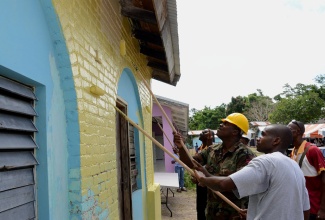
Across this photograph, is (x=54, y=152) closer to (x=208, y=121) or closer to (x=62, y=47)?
(x=62, y=47)

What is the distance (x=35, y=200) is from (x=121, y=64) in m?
2.54

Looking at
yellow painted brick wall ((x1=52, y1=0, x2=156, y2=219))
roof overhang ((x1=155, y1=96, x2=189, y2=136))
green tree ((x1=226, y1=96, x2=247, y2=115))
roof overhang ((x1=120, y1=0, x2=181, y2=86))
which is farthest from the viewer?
green tree ((x1=226, y1=96, x2=247, y2=115))

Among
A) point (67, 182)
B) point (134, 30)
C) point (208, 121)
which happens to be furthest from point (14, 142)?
point (208, 121)

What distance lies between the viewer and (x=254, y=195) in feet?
8.06

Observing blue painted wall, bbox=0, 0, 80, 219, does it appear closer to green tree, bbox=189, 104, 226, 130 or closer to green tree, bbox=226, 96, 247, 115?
green tree, bbox=226, 96, 247, 115

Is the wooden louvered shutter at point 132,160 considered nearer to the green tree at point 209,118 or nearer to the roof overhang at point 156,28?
the roof overhang at point 156,28

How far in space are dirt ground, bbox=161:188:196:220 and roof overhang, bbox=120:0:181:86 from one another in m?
4.44

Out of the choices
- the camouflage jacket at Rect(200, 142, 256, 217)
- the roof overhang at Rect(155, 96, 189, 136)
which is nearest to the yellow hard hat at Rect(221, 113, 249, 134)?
the camouflage jacket at Rect(200, 142, 256, 217)

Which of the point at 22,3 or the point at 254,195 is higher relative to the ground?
the point at 22,3

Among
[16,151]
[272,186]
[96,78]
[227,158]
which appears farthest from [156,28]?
[16,151]

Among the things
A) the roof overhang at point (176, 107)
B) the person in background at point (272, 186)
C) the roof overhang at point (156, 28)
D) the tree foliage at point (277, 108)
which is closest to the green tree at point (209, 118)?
the tree foliage at point (277, 108)

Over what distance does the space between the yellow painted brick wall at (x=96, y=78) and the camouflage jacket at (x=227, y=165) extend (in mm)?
1106

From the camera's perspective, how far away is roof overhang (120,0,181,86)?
3.62 m

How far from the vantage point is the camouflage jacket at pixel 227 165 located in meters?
3.35
